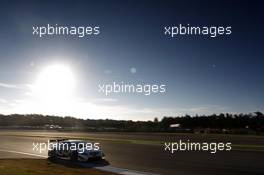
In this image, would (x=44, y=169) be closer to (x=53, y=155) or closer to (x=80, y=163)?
(x=80, y=163)

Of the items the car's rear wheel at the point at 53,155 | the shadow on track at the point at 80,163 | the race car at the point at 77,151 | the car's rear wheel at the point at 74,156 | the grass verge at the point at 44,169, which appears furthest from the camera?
the car's rear wheel at the point at 53,155

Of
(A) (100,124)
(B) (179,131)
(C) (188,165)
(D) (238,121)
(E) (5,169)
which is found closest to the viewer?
(E) (5,169)

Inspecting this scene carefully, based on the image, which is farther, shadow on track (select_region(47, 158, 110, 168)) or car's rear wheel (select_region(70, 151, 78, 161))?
car's rear wheel (select_region(70, 151, 78, 161))

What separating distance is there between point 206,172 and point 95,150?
727cm

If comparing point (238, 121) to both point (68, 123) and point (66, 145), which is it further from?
point (66, 145)

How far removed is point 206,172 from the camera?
18703 millimetres

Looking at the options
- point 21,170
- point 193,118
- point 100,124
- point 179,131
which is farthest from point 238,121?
point 21,170

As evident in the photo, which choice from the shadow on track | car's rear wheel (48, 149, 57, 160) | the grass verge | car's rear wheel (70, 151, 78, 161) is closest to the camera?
the grass verge
